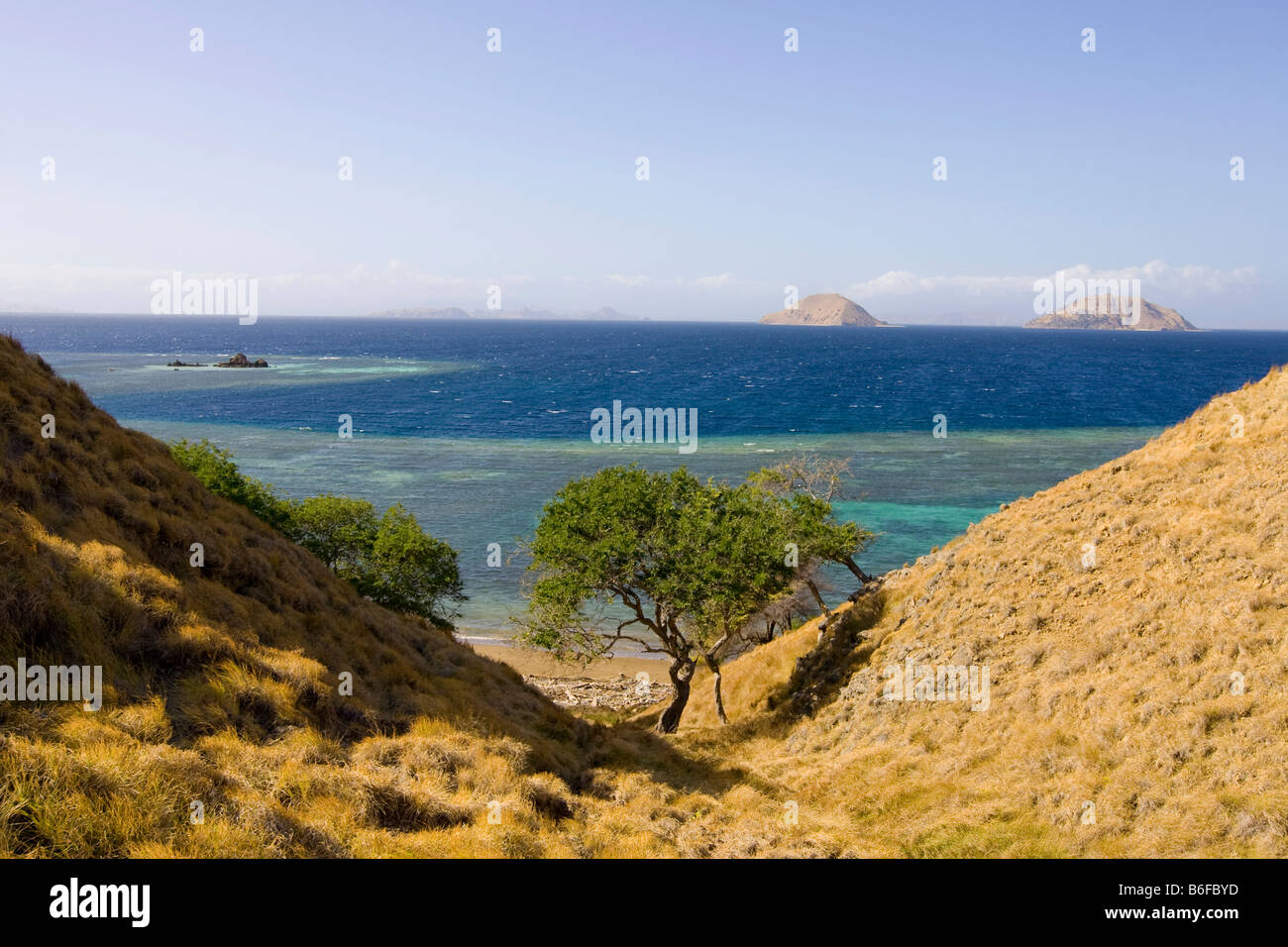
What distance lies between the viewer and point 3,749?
998 centimetres

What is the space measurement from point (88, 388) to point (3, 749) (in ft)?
513

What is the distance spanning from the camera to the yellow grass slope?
14852mm

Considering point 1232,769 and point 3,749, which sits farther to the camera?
point 1232,769

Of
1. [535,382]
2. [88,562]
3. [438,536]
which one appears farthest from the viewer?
[535,382]

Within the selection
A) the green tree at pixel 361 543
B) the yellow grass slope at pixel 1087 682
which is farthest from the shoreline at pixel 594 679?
the yellow grass slope at pixel 1087 682

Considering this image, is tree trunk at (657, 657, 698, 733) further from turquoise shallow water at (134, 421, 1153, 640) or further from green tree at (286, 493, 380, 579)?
turquoise shallow water at (134, 421, 1153, 640)

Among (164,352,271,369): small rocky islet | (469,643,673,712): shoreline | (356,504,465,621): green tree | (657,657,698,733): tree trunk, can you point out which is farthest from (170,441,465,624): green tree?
(164,352,271,369): small rocky islet

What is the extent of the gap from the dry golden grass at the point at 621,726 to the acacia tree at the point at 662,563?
3095 mm

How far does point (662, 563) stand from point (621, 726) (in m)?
6.36

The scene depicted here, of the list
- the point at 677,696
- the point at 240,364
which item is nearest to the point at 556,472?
the point at 677,696

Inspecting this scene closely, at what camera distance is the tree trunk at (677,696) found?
27.9 meters

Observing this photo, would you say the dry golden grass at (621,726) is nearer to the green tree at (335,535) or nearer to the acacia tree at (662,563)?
the acacia tree at (662,563)

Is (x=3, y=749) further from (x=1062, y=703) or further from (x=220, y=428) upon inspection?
(x=220, y=428)
